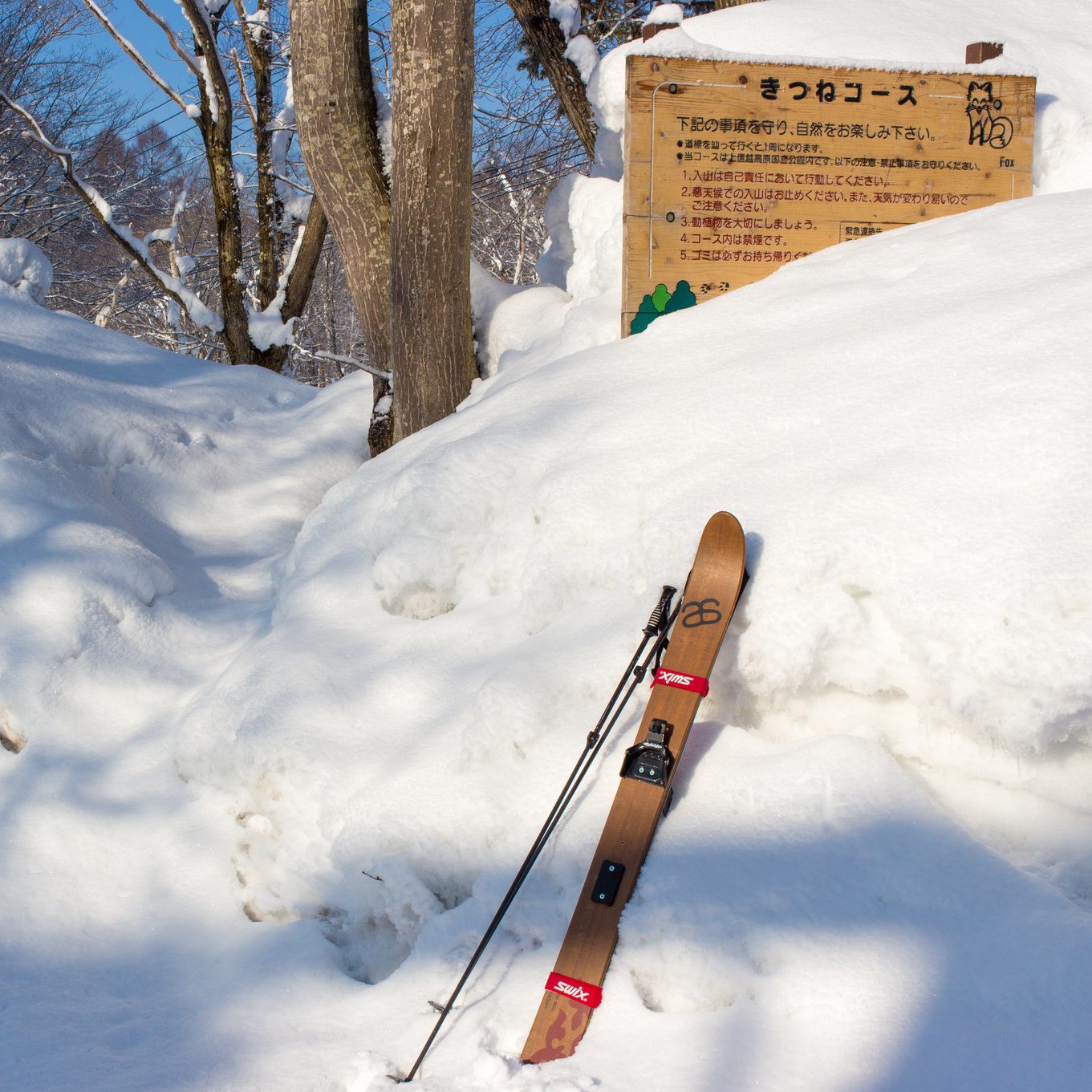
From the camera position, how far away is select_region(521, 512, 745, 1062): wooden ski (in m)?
1.67

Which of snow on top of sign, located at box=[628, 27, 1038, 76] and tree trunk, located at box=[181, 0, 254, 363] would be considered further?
tree trunk, located at box=[181, 0, 254, 363]

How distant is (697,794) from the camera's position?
191 cm

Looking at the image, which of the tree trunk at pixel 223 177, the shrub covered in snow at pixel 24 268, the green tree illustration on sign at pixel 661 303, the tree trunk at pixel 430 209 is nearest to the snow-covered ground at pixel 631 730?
the green tree illustration on sign at pixel 661 303

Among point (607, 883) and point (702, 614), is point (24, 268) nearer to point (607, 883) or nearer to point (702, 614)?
point (702, 614)

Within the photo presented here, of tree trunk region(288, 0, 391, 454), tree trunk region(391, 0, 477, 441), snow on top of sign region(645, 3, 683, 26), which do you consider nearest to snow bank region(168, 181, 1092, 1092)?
snow on top of sign region(645, 3, 683, 26)

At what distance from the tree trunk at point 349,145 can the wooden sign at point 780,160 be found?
160 cm

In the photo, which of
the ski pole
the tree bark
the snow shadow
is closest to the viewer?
the snow shadow

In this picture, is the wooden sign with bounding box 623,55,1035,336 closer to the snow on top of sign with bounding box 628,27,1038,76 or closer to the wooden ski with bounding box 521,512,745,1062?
the snow on top of sign with bounding box 628,27,1038,76

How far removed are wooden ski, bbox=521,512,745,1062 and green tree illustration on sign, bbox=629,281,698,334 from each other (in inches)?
65.7

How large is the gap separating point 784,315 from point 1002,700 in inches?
66.9

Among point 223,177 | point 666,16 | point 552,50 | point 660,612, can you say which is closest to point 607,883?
point 660,612

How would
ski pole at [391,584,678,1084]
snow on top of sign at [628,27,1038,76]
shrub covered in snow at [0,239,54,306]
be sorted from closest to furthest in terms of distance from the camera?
ski pole at [391,584,678,1084]
snow on top of sign at [628,27,1038,76]
shrub covered in snow at [0,239,54,306]

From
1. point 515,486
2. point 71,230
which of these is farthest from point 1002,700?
point 71,230

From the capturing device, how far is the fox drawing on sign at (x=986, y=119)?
12.2 feet
